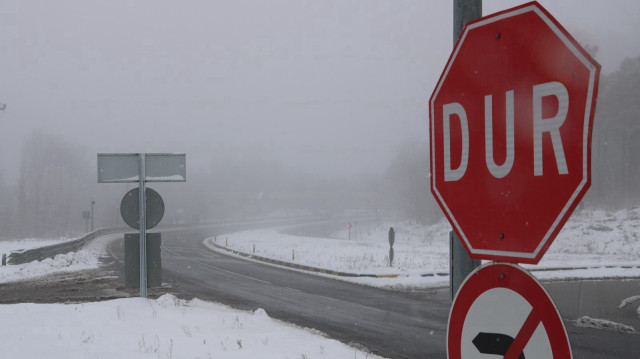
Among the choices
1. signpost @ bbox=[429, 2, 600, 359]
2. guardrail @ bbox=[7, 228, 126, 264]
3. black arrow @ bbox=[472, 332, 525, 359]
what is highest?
signpost @ bbox=[429, 2, 600, 359]

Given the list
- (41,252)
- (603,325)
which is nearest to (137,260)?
(603,325)

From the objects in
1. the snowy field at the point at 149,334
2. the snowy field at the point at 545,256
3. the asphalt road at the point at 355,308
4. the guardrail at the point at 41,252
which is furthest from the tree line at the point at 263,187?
the snowy field at the point at 149,334

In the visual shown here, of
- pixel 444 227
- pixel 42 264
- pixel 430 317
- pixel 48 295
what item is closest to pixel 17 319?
pixel 48 295

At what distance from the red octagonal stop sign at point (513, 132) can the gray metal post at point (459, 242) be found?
54 cm

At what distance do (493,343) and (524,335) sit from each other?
6.4 inches

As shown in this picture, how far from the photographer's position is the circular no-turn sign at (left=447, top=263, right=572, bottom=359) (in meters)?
1.76

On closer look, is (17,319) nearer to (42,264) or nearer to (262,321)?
(262,321)

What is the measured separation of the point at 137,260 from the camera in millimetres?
9484

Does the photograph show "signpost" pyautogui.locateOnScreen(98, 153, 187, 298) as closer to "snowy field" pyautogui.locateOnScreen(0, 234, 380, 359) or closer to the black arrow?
"snowy field" pyautogui.locateOnScreen(0, 234, 380, 359)

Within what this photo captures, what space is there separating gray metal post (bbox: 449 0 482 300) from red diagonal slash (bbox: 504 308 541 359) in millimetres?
835

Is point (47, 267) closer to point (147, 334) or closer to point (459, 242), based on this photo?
point (147, 334)

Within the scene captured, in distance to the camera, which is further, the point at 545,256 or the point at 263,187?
the point at 263,187

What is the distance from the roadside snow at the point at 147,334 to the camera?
21.7ft

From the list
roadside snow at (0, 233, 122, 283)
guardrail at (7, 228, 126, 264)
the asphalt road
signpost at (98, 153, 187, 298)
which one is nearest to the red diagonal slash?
the asphalt road
